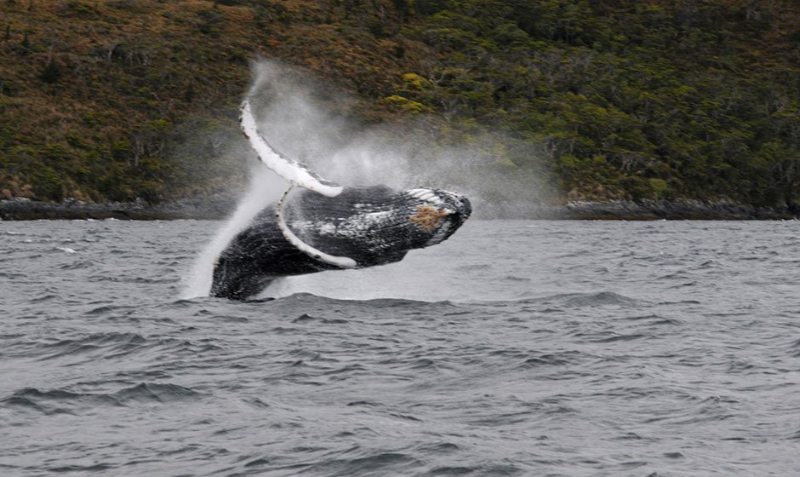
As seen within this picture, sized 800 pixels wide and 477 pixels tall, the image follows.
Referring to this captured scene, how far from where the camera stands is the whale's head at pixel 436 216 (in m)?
12.7

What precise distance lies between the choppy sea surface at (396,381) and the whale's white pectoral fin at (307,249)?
104 cm

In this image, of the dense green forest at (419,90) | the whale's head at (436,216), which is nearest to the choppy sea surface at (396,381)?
the whale's head at (436,216)

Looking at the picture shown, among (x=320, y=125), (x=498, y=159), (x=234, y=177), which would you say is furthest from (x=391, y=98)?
(x=234, y=177)

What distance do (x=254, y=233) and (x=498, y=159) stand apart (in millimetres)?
86618

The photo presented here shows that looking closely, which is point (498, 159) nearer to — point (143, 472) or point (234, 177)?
point (234, 177)

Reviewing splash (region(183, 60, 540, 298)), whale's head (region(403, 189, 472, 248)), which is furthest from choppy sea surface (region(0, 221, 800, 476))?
splash (region(183, 60, 540, 298))

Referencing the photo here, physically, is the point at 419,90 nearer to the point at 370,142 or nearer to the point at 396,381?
the point at 370,142

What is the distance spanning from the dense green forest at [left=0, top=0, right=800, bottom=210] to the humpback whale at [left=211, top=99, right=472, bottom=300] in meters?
71.0

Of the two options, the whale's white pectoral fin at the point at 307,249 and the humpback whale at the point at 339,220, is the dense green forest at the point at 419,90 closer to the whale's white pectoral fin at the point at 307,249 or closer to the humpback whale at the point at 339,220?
the humpback whale at the point at 339,220

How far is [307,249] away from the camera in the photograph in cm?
1294

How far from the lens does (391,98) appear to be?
108625mm

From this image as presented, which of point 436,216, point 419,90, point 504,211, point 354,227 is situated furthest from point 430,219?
point 419,90

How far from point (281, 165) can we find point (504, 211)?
8146 cm

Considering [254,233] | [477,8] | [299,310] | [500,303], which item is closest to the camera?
[254,233]
